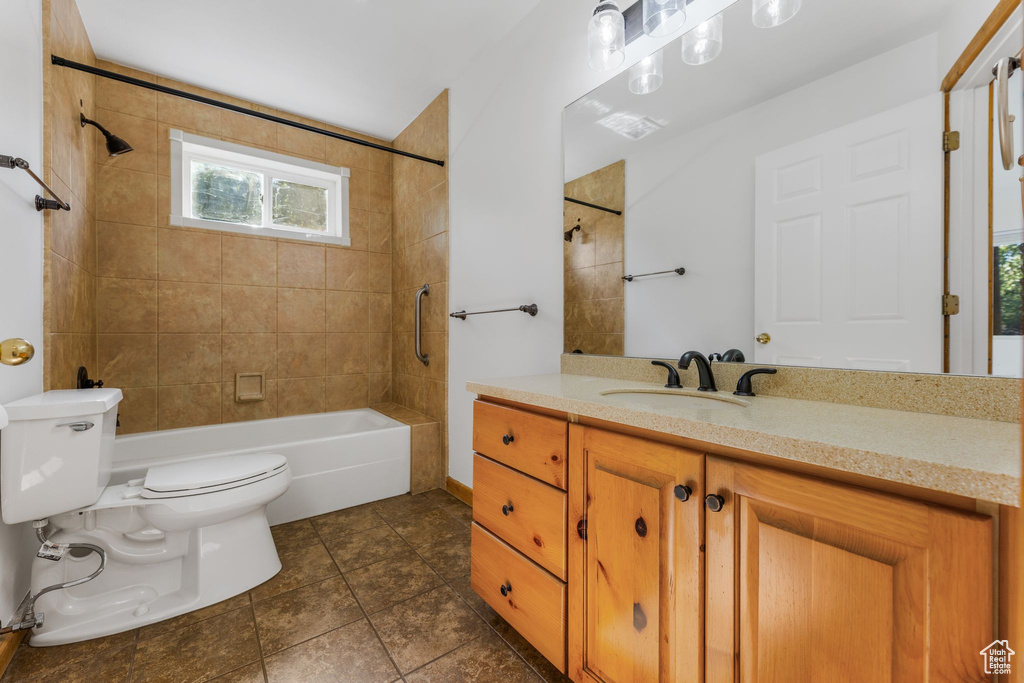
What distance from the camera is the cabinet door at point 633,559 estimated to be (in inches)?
32.3

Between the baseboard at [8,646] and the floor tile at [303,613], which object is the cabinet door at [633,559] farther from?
the baseboard at [8,646]

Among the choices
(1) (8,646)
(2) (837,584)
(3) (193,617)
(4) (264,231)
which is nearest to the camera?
(2) (837,584)

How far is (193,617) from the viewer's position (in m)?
1.49

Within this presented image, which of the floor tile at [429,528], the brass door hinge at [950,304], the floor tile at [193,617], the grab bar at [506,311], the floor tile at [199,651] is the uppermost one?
the grab bar at [506,311]

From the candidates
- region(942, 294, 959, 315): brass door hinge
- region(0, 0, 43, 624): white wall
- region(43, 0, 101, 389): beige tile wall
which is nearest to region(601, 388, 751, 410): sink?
region(942, 294, 959, 315): brass door hinge

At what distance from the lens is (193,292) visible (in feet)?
8.87

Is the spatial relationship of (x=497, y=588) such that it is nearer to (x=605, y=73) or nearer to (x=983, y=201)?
(x=983, y=201)

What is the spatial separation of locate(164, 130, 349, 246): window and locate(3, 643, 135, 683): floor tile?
2296mm

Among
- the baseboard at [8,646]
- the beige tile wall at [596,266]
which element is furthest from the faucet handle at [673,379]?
the baseboard at [8,646]

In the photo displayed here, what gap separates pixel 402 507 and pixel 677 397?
1763 mm

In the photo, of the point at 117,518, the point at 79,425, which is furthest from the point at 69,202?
the point at 117,518

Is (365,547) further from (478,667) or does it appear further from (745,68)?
(745,68)

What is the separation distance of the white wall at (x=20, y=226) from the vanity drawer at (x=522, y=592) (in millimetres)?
1408

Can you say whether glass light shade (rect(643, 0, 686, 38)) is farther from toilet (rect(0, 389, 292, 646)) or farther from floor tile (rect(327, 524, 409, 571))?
floor tile (rect(327, 524, 409, 571))
